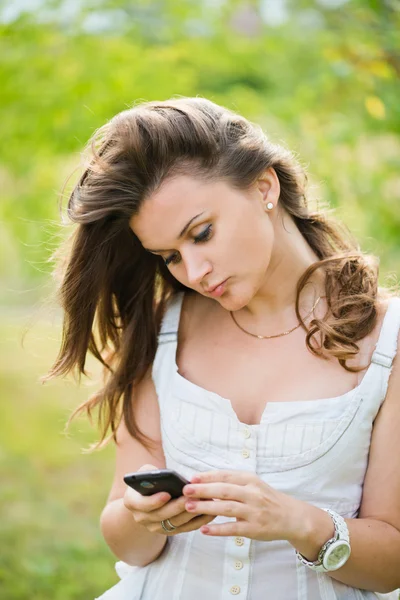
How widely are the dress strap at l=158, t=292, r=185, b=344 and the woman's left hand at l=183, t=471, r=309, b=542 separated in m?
0.75

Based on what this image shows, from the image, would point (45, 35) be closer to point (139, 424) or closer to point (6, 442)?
point (139, 424)

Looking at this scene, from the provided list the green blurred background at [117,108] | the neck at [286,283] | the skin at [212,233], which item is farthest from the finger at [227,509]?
the green blurred background at [117,108]

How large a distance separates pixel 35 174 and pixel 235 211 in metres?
3.73

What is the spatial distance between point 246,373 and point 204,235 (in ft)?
1.55

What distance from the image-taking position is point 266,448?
2.28 metres

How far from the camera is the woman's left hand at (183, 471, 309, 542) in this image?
194cm

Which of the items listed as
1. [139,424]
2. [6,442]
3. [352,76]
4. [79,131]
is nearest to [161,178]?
[139,424]

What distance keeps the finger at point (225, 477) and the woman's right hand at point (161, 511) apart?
10 cm

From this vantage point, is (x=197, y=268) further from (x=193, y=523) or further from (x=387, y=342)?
(x=193, y=523)

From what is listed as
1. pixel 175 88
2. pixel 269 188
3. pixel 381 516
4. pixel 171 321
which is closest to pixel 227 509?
pixel 381 516

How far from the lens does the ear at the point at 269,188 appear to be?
95.0 inches

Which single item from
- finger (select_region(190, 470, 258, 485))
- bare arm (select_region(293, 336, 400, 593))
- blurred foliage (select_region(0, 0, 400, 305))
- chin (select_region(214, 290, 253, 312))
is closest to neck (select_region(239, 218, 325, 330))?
chin (select_region(214, 290, 253, 312))

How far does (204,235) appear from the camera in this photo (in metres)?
2.27

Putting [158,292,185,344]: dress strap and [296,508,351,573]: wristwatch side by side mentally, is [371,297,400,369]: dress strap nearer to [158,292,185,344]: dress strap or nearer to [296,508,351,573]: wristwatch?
[296,508,351,573]: wristwatch
